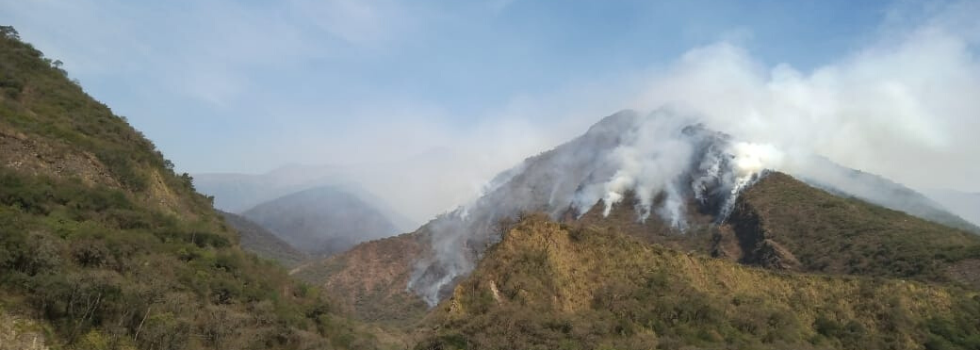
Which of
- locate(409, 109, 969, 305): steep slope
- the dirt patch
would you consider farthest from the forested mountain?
locate(409, 109, 969, 305): steep slope

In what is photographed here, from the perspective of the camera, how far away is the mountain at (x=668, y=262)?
42.3 metres

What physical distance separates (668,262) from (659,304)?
21.9ft

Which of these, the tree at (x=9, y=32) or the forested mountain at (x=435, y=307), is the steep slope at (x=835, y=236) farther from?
the tree at (x=9, y=32)

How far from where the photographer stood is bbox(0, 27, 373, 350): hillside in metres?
31.2

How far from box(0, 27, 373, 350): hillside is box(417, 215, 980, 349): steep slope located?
15.6 m

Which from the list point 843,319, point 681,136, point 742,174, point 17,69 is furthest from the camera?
point 681,136

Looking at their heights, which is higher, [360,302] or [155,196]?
[155,196]

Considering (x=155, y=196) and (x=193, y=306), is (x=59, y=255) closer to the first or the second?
(x=193, y=306)

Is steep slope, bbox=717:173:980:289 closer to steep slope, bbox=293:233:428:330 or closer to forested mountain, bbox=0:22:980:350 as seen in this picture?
Result: forested mountain, bbox=0:22:980:350

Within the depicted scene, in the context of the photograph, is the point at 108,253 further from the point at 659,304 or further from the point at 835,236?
the point at 835,236

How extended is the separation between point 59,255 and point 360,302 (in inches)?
3456

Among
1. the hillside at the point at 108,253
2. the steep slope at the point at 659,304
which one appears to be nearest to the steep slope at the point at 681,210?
the steep slope at the point at 659,304

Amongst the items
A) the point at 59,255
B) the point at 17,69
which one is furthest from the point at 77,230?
the point at 17,69

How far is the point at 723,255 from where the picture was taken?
9306 centimetres
